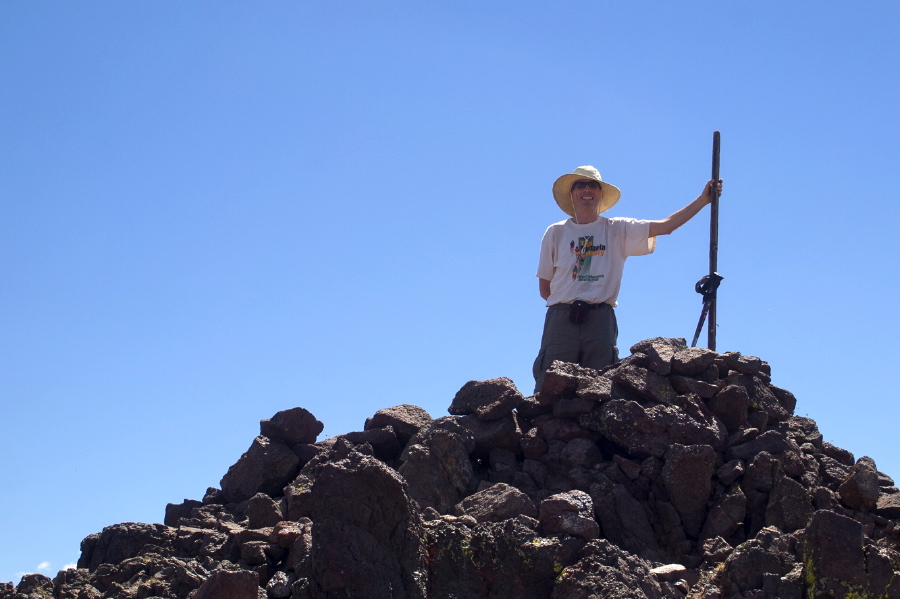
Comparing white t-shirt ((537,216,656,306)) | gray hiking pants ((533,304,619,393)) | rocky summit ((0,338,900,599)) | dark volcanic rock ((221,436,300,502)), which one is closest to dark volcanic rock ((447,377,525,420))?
rocky summit ((0,338,900,599))

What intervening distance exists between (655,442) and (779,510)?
1.09 m

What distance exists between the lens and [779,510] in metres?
8.45

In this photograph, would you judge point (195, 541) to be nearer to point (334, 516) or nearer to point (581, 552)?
point (334, 516)

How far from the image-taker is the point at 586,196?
10734mm

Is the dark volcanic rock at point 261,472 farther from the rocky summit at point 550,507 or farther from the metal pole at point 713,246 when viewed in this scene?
the metal pole at point 713,246

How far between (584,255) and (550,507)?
10.6ft

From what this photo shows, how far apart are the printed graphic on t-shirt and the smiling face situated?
30 centimetres

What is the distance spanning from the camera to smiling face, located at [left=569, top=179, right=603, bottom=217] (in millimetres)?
10711

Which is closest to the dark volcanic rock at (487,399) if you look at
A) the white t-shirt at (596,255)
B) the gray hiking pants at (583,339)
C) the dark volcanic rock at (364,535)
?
the gray hiking pants at (583,339)

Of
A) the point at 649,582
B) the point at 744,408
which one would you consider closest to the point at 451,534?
the point at 649,582

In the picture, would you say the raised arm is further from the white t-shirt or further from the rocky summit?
the rocky summit

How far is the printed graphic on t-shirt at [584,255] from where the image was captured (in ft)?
34.4

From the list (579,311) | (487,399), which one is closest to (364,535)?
(487,399)

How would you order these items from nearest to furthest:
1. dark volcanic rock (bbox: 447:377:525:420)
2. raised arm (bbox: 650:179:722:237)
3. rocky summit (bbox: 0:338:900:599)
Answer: rocky summit (bbox: 0:338:900:599) → dark volcanic rock (bbox: 447:377:525:420) → raised arm (bbox: 650:179:722:237)
